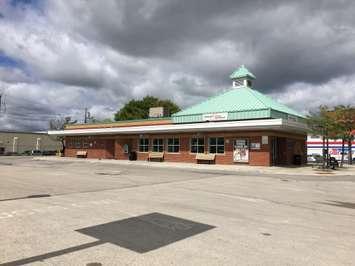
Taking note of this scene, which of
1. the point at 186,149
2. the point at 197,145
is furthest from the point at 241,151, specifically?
the point at 186,149

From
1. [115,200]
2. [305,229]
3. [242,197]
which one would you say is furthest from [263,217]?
[115,200]

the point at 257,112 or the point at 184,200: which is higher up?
the point at 257,112

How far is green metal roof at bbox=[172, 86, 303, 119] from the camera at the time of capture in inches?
1246

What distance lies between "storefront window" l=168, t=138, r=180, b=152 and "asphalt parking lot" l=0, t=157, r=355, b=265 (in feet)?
75.1

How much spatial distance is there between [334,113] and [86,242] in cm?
3019

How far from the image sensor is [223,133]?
31891 mm

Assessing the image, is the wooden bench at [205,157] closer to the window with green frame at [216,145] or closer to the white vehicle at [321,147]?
the window with green frame at [216,145]

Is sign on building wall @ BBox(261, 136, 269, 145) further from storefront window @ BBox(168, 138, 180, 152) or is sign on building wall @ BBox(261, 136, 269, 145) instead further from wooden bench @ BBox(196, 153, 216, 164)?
storefront window @ BBox(168, 138, 180, 152)

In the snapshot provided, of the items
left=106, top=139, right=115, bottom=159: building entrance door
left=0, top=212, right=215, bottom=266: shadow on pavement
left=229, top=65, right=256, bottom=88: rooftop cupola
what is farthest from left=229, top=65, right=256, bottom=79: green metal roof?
left=0, top=212, right=215, bottom=266: shadow on pavement

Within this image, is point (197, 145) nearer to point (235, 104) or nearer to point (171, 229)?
point (235, 104)

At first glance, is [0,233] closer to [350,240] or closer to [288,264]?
[288,264]

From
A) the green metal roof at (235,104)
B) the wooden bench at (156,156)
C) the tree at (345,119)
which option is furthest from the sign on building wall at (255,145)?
the wooden bench at (156,156)

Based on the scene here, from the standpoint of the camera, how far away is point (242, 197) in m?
12.3

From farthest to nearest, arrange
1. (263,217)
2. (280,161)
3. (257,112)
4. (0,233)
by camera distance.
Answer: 1. (280,161)
2. (257,112)
3. (263,217)
4. (0,233)
